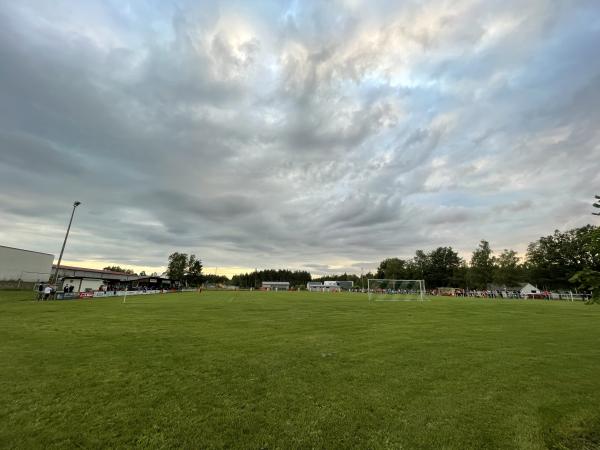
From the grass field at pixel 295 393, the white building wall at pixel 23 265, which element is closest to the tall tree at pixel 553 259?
the grass field at pixel 295 393

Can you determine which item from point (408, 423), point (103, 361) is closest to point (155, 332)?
point (103, 361)

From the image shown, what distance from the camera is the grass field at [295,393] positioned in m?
4.73

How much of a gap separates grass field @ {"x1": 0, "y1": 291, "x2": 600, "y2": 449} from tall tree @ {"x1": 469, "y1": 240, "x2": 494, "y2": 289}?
115 meters

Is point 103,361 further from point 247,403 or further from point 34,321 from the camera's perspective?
point 34,321

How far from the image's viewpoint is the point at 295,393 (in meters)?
6.43

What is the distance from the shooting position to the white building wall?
58.5 metres

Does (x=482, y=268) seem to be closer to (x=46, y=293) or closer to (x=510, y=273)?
(x=510, y=273)

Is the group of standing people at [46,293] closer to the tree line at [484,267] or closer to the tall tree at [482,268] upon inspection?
the tree line at [484,267]

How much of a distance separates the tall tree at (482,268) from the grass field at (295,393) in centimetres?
11505

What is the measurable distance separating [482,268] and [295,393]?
126663 millimetres

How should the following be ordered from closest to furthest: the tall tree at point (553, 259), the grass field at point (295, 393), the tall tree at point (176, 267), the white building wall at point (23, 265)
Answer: the grass field at point (295, 393), the white building wall at point (23, 265), the tall tree at point (553, 259), the tall tree at point (176, 267)

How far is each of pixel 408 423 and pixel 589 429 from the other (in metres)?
2.88

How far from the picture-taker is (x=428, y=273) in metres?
137

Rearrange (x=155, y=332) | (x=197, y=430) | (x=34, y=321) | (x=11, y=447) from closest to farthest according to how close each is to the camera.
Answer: (x=11, y=447)
(x=197, y=430)
(x=155, y=332)
(x=34, y=321)
